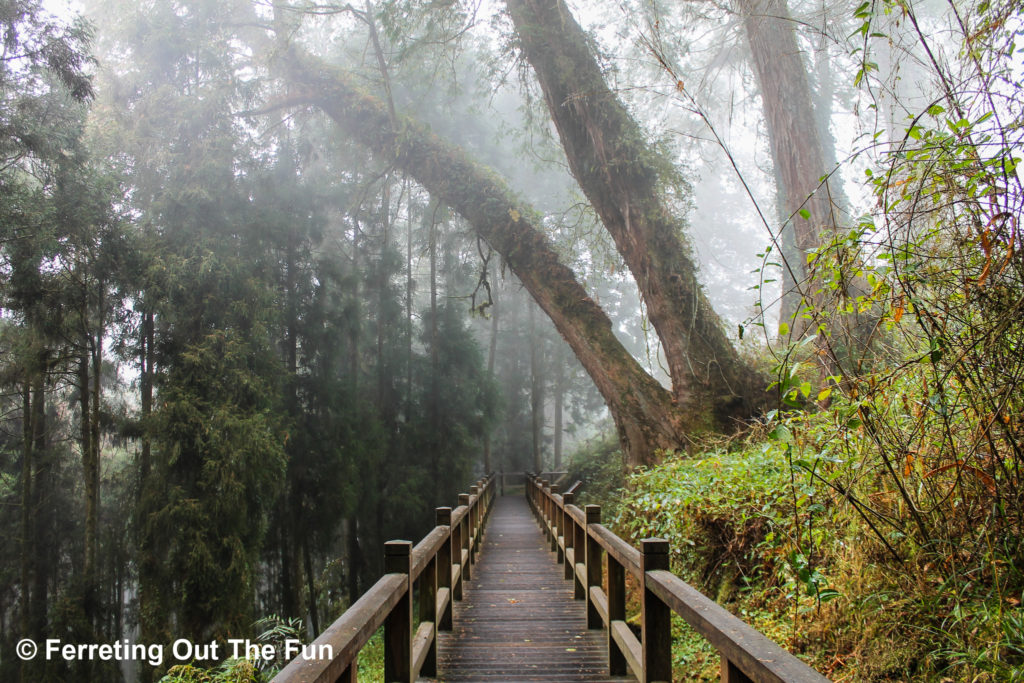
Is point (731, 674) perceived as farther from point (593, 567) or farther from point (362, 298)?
point (362, 298)

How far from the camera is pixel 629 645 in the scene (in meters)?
2.95

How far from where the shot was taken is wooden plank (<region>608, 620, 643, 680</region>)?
107 inches

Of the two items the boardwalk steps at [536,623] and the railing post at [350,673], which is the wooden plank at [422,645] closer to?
the boardwalk steps at [536,623]

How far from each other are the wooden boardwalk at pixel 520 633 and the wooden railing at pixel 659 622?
0.86ft

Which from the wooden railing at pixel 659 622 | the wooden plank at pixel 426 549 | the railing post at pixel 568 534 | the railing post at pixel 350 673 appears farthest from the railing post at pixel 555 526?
the railing post at pixel 350 673

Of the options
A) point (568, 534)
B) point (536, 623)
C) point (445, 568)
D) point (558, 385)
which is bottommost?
point (536, 623)

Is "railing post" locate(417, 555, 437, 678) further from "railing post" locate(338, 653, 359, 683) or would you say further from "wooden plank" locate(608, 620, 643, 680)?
"railing post" locate(338, 653, 359, 683)

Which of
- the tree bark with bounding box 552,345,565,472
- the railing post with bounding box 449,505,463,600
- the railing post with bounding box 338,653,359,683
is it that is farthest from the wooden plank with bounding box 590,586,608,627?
the tree bark with bounding box 552,345,565,472


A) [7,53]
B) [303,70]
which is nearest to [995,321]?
[7,53]

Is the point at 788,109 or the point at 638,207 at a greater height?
the point at 788,109

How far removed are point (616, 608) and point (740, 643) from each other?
187 cm

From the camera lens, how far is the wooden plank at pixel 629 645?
8.95 ft

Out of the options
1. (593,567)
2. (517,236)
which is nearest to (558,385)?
(517,236)

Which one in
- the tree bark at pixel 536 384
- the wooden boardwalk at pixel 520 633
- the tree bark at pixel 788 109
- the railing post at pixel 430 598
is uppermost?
the tree bark at pixel 788 109
